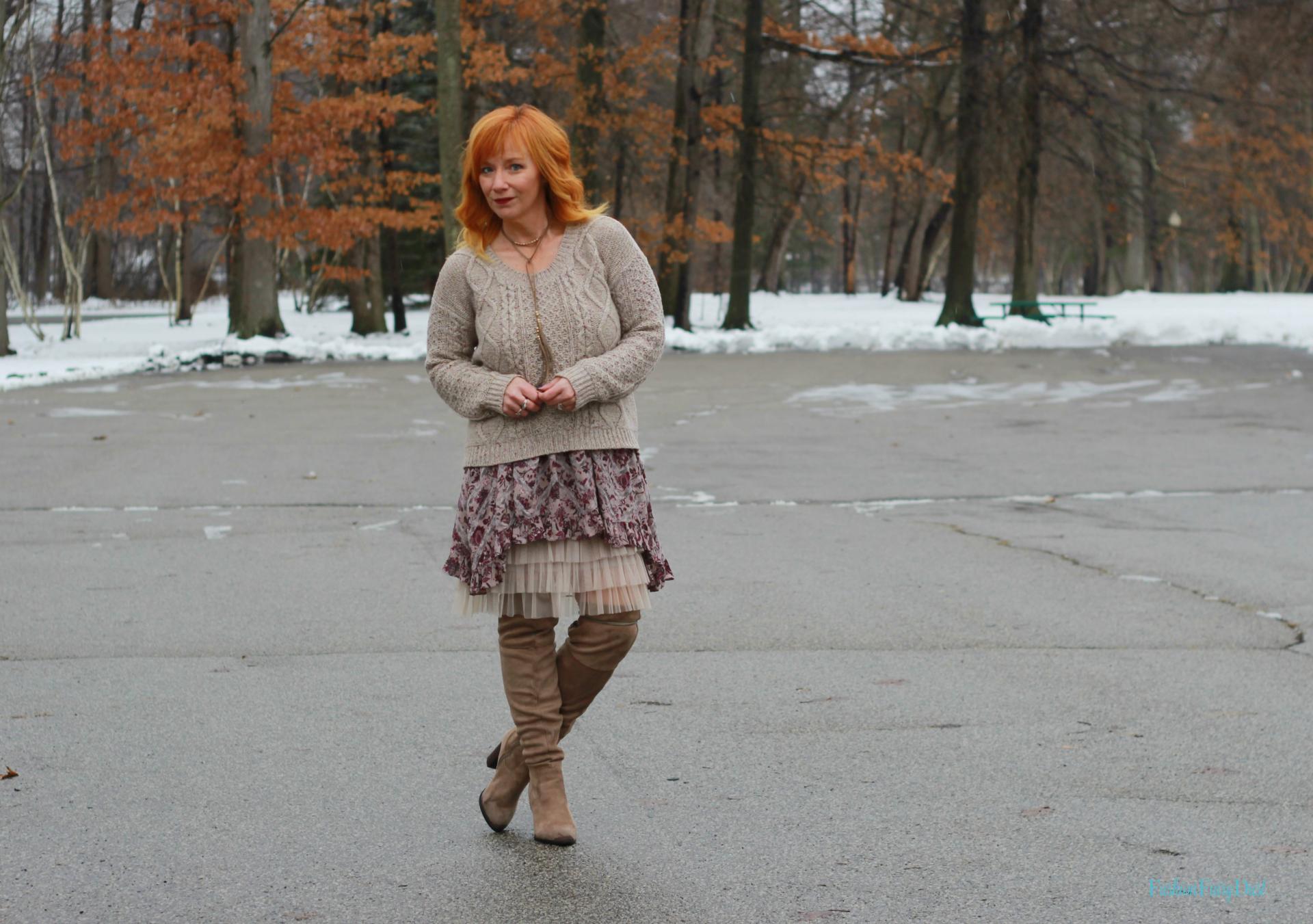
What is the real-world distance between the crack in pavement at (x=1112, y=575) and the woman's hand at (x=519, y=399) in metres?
3.72

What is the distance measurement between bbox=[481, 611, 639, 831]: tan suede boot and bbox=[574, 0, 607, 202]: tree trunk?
1099 inches

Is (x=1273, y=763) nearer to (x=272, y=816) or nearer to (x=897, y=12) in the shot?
(x=272, y=816)

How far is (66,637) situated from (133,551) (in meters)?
2.21

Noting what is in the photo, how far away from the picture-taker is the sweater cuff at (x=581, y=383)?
4016 millimetres

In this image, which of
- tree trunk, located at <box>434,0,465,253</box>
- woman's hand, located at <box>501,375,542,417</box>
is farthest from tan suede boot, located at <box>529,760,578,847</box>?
tree trunk, located at <box>434,0,465,253</box>

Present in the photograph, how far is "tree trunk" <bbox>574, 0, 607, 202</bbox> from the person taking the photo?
3178 cm

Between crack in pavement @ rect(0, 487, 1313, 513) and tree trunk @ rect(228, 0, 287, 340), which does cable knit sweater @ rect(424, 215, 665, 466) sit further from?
tree trunk @ rect(228, 0, 287, 340)

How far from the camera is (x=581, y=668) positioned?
4.16 meters

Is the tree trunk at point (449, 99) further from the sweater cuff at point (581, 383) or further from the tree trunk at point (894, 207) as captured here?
the sweater cuff at point (581, 383)

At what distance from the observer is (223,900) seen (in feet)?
12.1

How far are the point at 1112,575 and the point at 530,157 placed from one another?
194 inches

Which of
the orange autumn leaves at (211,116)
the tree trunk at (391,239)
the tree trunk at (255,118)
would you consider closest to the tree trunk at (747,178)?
the orange autumn leaves at (211,116)

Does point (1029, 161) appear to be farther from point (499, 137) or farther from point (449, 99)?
point (499, 137)

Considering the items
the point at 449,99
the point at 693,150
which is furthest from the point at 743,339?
the point at 449,99
